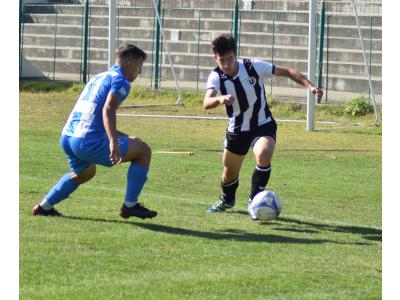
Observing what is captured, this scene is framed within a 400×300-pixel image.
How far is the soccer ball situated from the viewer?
1006 cm

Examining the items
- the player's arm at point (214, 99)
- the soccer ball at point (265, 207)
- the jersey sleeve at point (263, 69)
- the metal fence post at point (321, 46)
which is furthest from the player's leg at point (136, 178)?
the metal fence post at point (321, 46)

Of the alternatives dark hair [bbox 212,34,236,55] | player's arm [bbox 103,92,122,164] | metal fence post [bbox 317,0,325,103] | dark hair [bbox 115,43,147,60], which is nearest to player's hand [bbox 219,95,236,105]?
dark hair [bbox 212,34,236,55]

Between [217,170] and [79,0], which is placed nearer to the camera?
[217,170]

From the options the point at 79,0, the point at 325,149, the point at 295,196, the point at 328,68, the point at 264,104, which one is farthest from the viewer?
the point at 79,0

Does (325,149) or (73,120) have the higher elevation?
(73,120)

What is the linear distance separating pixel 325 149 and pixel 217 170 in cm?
359

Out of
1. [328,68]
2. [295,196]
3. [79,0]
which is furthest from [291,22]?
[295,196]

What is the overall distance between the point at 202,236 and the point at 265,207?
103 cm

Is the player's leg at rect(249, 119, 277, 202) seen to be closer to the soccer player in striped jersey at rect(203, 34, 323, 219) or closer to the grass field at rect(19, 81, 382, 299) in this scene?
the soccer player in striped jersey at rect(203, 34, 323, 219)

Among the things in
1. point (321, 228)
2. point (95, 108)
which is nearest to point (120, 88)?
point (95, 108)

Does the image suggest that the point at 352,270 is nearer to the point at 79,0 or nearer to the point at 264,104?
the point at 264,104

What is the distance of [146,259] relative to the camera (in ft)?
26.7

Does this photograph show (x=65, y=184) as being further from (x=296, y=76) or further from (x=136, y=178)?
(x=296, y=76)

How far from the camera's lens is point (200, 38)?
31.4 metres
